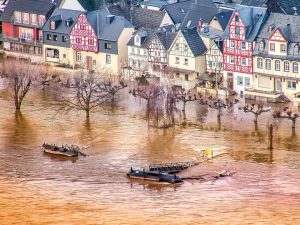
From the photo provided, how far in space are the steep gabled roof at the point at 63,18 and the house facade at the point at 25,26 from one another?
1.52 m

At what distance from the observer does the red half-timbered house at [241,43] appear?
8819 centimetres

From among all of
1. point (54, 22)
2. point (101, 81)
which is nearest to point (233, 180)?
point (101, 81)

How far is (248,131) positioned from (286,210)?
15.9 metres

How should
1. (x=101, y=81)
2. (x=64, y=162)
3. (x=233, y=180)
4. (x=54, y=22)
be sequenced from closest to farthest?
(x=233, y=180)
(x=64, y=162)
(x=101, y=81)
(x=54, y=22)

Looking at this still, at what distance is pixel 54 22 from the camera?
100m

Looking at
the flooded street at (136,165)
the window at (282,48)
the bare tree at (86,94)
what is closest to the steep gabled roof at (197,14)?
the bare tree at (86,94)

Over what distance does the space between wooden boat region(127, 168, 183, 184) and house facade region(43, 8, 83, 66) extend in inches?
1260

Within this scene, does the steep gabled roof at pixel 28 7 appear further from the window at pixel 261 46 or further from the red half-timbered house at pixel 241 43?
the window at pixel 261 46

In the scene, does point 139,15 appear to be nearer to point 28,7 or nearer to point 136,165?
point 28,7

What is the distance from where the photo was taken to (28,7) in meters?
104

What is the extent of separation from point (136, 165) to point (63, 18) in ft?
106

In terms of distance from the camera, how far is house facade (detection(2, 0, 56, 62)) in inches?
4043

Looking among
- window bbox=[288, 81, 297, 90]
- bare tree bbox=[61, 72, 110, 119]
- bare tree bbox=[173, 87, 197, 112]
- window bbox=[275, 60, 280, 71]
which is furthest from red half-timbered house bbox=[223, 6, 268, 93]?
bare tree bbox=[61, 72, 110, 119]

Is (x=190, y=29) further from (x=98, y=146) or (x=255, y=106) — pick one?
(x=98, y=146)
